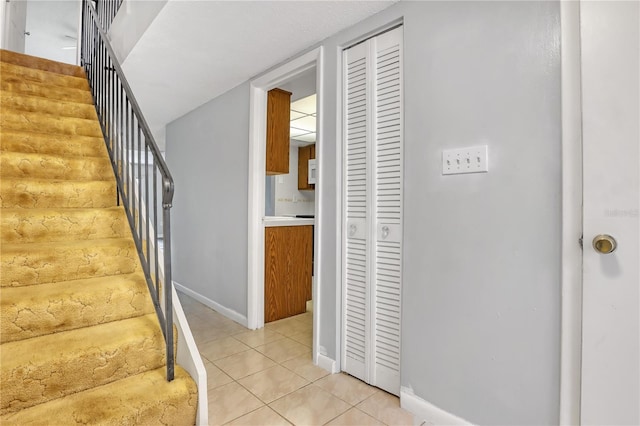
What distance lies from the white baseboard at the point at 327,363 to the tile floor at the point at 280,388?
0.11 feet

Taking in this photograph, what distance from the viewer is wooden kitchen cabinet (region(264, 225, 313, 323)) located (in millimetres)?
3102

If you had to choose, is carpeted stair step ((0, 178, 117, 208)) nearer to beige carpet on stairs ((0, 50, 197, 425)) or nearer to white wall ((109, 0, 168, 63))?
beige carpet on stairs ((0, 50, 197, 425))

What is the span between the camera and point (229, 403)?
5.89 feet

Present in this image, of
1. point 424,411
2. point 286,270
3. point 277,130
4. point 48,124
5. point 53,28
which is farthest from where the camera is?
point 53,28

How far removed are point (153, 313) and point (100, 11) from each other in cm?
365

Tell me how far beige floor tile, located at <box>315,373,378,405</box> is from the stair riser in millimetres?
2940

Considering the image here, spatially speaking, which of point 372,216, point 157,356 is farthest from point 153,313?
point 372,216

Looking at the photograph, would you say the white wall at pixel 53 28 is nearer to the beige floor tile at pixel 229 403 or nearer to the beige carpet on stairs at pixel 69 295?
the beige carpet on stairs at pixel 69 295

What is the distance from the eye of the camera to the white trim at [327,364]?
214 cm

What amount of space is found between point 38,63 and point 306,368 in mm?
3432

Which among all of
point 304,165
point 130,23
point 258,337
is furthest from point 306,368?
point 304,165

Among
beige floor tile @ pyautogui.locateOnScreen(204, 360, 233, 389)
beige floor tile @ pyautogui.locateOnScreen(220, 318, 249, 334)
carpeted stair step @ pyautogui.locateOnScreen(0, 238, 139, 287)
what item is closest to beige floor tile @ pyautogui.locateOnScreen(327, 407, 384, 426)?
beige floor tile @ pyautogui.locateOnScreen(204, 360, 233, 389)

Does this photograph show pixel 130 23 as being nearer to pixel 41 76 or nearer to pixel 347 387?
pixel 41 76

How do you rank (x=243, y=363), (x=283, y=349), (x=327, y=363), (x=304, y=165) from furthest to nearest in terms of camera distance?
(x=304, y=165), (x=283, y=349), (x=243, y=363), (x=327, y=363)
